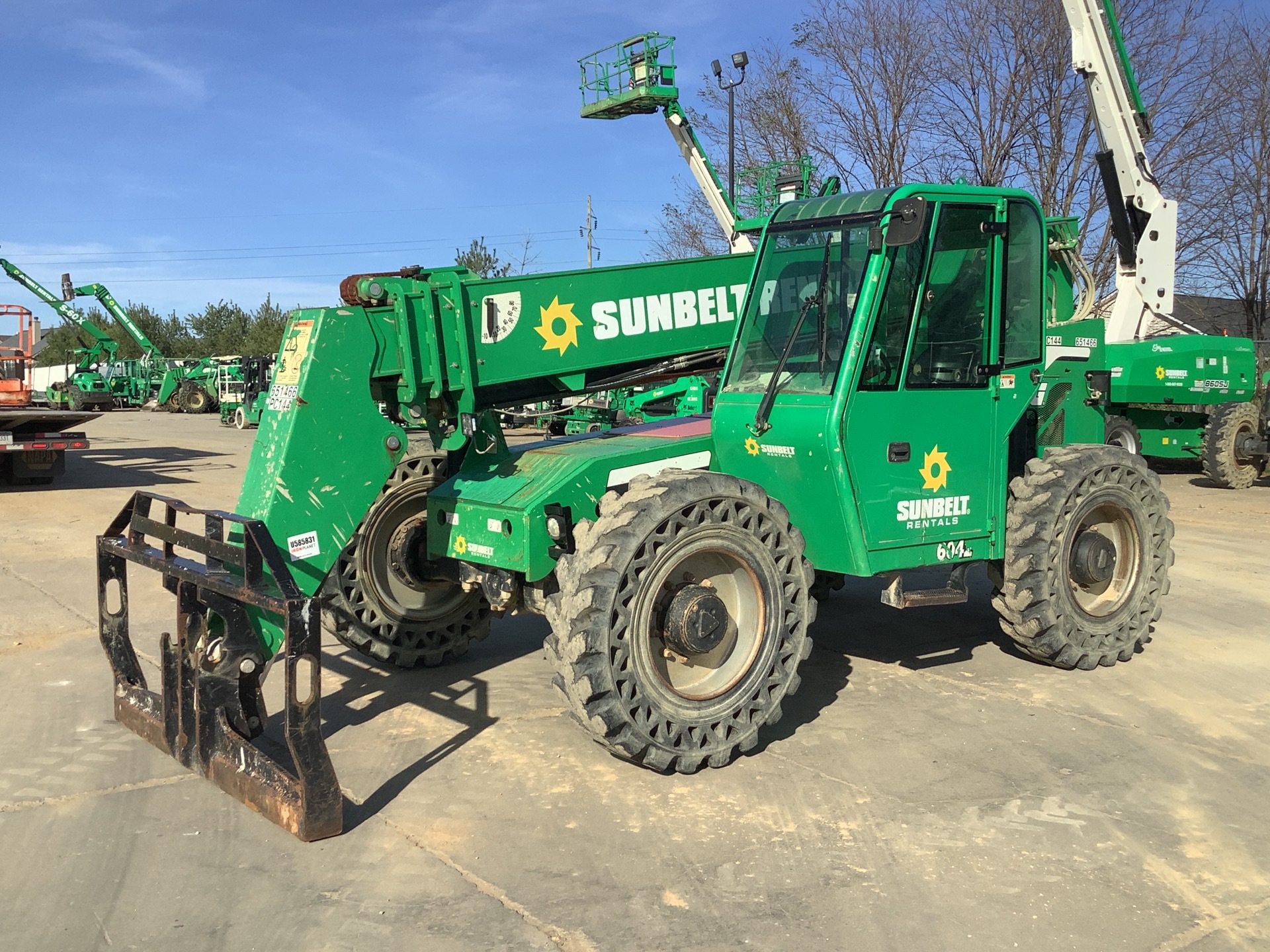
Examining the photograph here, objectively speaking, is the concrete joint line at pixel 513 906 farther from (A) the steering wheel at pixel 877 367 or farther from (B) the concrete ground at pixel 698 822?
(A) the steering wheel at pixel 877 367

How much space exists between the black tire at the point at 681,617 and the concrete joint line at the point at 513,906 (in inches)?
34.6

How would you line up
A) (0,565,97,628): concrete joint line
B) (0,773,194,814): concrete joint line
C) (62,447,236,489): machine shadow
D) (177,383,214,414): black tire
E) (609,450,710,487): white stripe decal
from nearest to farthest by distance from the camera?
1. (0,773,194,814): concrete joint line
2. (609,450,710,487): white stripe decal
3. (0,565,97,628): concrete joint line
4. (62,447,236,489): machine shadow
5. (177,383,214,414): black tire

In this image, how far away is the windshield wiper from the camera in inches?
220

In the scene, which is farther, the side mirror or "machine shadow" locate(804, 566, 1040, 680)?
"machine shadow" locate(804, 566, 1040, 680)

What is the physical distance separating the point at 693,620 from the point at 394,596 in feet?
7.49

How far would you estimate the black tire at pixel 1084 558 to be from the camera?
6277 millimetres

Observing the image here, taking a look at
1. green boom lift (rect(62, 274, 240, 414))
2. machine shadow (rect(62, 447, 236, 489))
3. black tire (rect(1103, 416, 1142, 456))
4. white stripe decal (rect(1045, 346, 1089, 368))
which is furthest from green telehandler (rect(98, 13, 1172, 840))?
green boom lift (rect(62, 274, 240, 414))

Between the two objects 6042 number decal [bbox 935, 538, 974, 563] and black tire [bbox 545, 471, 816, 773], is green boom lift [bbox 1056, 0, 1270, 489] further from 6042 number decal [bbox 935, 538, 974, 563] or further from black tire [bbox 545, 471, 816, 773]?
black tire [bbox 545, 471, 816, 773]

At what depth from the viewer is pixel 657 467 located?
581 centimetres

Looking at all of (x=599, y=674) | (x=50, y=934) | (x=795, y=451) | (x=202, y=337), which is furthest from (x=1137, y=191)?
(x=202, y=337)

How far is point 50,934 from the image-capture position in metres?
3.70

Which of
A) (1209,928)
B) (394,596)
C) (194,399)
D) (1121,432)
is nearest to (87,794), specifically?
(394,596)

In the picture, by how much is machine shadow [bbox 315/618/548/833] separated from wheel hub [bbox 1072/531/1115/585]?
10.7 ft

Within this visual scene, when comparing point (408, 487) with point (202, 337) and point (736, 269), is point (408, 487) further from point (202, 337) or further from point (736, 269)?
point (202, 337)
